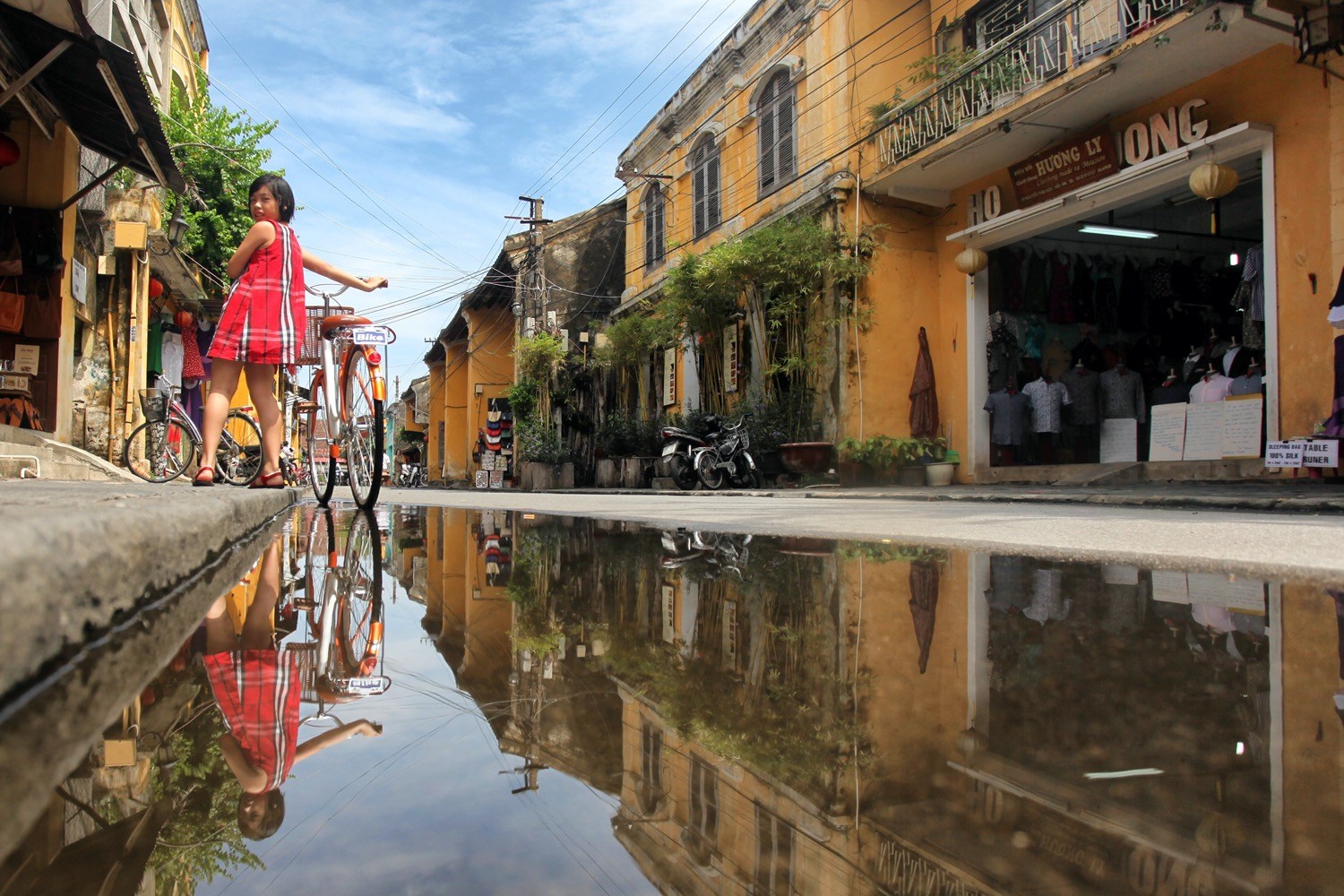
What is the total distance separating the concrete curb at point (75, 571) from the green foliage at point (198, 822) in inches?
7.5

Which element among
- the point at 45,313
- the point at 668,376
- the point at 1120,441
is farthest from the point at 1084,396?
the point at 45,313

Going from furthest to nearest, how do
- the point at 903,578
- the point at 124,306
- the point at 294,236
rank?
the point at 124,306 → the point at 294,236 → the point at 903,578

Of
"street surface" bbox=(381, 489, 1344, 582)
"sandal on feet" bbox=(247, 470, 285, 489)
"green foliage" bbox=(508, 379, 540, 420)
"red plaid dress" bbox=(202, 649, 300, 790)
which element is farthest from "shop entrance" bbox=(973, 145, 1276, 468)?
"green foliage" bbox=(508, 379, 540, 420)

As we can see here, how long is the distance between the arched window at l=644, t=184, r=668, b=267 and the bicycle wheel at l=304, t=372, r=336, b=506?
13.7 metres

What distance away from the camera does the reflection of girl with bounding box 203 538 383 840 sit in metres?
0.87

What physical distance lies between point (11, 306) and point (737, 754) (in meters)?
9.04

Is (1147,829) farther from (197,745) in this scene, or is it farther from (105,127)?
(105,127)

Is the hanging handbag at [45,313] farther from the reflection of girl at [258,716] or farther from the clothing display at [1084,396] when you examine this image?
the clothing display at [1084,396]

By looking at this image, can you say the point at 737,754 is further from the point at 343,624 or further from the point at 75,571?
the point at 343,624

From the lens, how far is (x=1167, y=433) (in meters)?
9.30

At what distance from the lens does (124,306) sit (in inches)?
416

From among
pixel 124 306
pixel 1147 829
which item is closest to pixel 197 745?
pixel 1147 829

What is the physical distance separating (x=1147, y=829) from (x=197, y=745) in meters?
0.95

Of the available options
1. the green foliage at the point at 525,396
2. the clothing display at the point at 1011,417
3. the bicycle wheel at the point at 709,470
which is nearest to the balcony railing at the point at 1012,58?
the clothing display at the point at 1011,417
